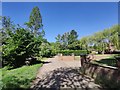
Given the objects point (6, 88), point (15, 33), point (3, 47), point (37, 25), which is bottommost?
point (6, 88)

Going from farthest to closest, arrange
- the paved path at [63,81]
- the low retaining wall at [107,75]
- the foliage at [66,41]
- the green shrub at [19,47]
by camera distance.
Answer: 1. the foliage at [66,41]
2. the green shrub at [19,47]
3. the paved path at [63,81]
4. the low retaining wall at [107,75]

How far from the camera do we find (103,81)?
325 inches

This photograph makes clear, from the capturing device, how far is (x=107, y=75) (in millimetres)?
8109

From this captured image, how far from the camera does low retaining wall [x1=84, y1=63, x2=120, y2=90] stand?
7220 millimetres

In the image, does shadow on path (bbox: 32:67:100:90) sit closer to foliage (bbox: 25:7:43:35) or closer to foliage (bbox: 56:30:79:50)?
foliage (bbox: 25:7:43:35)

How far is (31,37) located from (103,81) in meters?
13.3

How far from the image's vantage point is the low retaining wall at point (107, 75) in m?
7.22

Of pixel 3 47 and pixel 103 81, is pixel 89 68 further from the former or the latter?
pixel 3 47

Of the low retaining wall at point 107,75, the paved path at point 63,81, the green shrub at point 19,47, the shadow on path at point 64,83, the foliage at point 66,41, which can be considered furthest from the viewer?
the foliage at point 66,41

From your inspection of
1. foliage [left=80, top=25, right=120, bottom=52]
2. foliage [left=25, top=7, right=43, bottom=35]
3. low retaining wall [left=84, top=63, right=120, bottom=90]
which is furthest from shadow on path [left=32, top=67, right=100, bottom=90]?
foliage [left=25, top=7, right=43, bottom=35]

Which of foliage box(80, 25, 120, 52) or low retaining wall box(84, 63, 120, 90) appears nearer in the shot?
low retaining wall box(84, 63, 120, 90)

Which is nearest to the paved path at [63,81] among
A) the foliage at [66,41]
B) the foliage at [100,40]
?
the foliage at [100,40]

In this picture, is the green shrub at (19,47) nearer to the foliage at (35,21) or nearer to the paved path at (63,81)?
the paved path at (63,81)

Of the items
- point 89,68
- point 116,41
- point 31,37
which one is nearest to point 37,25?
point 116,41
